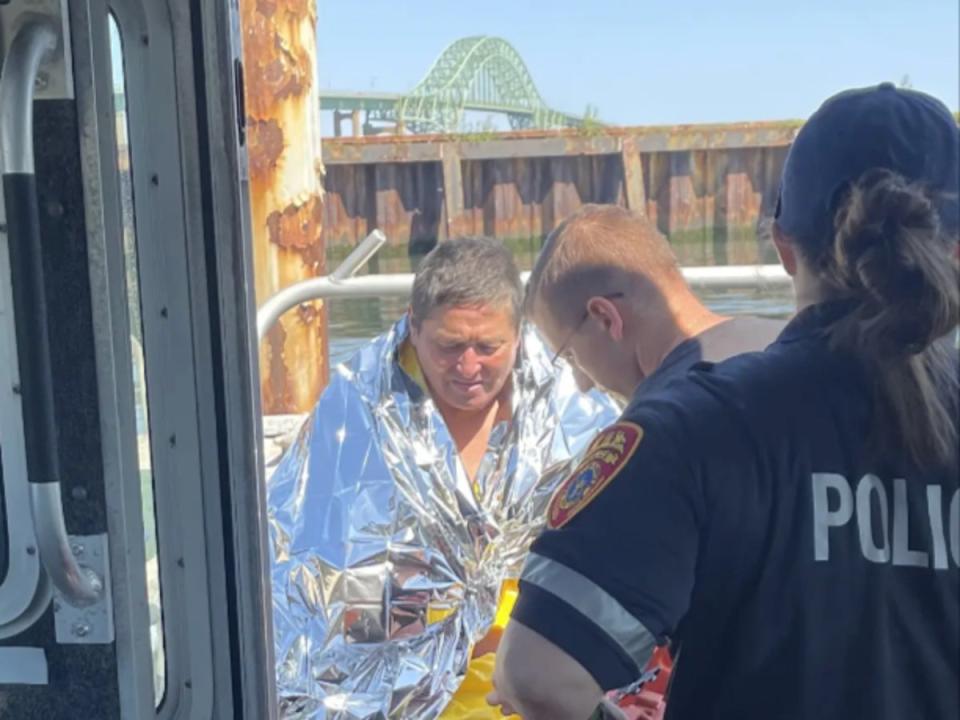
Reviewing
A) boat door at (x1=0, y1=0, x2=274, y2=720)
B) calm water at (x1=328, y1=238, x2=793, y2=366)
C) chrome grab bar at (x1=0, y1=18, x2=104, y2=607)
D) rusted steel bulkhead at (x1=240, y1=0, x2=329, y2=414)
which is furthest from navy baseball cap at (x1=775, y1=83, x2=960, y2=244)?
calm water at (x1=328, y1=238, x2=793, y2=366)

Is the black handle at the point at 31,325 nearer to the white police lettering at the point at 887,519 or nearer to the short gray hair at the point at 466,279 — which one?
the white police lettering at the point at 887,519

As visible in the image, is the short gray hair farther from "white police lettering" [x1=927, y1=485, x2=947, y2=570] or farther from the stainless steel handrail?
"white police lettering" [x1=927, y1=485, x2=947, y2=570]

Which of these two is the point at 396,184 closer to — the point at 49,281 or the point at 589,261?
the point at 589,261

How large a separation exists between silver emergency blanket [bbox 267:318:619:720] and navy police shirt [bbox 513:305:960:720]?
129cm

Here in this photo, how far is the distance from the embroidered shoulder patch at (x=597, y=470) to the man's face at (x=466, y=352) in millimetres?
1565

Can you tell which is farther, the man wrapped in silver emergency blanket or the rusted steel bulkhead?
the rusted steel bulkhead

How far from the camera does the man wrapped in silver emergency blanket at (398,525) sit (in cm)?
253

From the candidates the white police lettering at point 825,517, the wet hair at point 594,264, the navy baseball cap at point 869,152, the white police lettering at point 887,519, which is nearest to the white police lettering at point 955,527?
the white police lettering at point 887,519

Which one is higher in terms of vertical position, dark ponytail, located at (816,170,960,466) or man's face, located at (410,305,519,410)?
dark ponytail, located at (816,170,960,466)

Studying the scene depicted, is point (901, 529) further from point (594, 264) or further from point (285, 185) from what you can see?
point (285, 185)

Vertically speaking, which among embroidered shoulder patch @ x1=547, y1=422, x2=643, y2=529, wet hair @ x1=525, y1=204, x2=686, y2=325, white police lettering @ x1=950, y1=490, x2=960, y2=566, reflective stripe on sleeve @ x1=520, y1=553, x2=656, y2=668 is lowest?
reflective stripe on sleeve @ x1=520, y1=553, x2=656, y2=668

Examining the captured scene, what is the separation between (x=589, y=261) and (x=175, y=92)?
1.05m

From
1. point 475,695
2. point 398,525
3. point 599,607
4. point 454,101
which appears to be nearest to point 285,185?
point 398,525

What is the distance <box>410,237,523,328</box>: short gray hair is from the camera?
2928 mm
